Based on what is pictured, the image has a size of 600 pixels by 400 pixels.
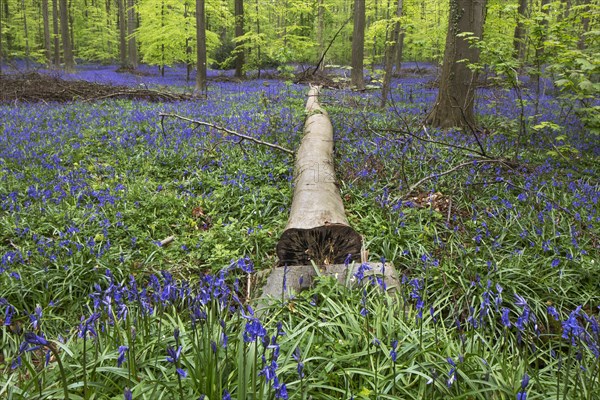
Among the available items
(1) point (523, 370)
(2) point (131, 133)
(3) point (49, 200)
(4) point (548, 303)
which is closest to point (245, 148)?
(2) point (131, 133)

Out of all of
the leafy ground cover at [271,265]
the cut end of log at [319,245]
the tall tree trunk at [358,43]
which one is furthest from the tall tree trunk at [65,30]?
the cut end of log at [319,245]

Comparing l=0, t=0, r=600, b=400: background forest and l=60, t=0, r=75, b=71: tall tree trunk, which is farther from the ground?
l=60, t=0, r=75, b=71: tall tree trunk

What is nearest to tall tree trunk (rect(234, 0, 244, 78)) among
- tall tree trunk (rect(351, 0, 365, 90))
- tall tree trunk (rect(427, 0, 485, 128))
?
tall tree trunk (rect(351, 0, 365, 90))

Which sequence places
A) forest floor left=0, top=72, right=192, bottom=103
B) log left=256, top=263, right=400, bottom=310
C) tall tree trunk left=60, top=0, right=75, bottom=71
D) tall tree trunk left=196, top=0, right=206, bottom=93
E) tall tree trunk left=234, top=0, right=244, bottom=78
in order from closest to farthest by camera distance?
log left=256, top=263, right=400, bottom=310 → forest floor left=0, top=72, right=192, bottom=103 → tall tree trunk left=196, top=0, right=206, bottom=93 → tall tree trunk left=234, top=0, right=244, bottom=78 → tall tree trunk left=60, top=0, right=75, bottom=71

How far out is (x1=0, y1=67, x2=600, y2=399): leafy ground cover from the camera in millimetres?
1972

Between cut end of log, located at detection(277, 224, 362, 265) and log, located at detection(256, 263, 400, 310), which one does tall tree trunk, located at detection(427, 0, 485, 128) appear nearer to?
cut end of log, located at detection(277, 224, 362, 265)

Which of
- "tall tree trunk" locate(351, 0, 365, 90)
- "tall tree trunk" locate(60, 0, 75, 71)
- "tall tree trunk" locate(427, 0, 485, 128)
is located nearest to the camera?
"tall tree trunk" locate(427, 0, 485, 128)

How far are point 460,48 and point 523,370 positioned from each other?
24.0 feet

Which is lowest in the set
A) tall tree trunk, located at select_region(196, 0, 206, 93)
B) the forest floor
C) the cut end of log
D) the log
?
the log

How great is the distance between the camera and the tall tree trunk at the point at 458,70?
7.86 metres

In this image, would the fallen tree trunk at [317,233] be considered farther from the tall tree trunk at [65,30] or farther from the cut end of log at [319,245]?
the tall tree trunk at [65,30]

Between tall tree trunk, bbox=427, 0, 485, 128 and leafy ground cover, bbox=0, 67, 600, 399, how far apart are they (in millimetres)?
739

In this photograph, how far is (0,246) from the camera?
394 centimetres

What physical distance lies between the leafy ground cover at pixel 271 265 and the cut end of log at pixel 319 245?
398 millimetres
